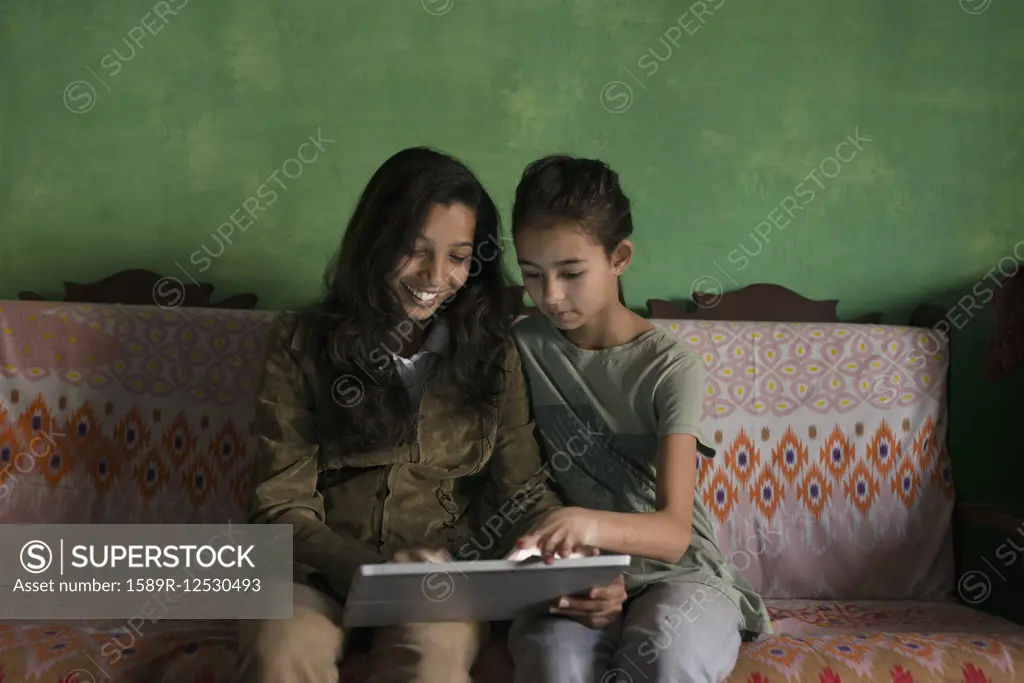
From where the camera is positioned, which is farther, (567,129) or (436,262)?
(567,129)

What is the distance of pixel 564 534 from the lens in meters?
1.14

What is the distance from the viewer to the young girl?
1185 mm

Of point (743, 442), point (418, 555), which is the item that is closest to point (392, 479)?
point (418, 555)

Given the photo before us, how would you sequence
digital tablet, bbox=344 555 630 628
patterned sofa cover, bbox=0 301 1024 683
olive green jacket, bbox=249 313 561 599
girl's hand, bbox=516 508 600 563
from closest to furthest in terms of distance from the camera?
digital tablet, bbox=344 555 630 628 → girl's hand, bbox=516 508 600 563 → olive green jacket, bbox=249 313 561 599 → patterned sofa cover, bbox=0 301 1024 683

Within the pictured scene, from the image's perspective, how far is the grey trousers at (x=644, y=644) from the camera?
1.17 meters

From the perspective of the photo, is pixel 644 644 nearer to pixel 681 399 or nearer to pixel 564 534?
pixel 564 534

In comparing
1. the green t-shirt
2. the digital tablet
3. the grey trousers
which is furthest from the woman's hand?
the green t-shirt

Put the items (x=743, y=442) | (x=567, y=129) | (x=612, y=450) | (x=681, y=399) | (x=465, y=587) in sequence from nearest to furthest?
(x=465, y=587) → (x=681, y=399) → (x=612, y=450) → (x=743, y=442) → (x=567, y=129)

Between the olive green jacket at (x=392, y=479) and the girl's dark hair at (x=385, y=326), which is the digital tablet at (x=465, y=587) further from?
the girl's dark hair at (x=385, y=326)

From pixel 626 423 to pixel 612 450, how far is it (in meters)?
0.06

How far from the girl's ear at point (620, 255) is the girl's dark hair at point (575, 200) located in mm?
10

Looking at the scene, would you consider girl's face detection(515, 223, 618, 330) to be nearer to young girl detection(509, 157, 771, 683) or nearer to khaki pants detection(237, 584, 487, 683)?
young girl detection(509, 157, 771, 683)

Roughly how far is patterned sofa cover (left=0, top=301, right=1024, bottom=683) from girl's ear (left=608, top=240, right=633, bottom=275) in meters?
0.42

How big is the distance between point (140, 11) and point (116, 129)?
0.26 metres
